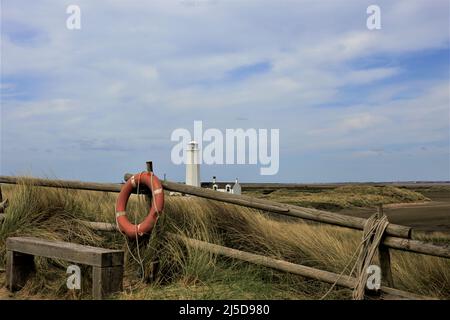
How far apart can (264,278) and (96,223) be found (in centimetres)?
231

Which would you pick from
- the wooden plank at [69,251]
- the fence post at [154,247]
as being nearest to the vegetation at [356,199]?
the fence post at [154,247]

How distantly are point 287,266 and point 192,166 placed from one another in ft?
24.9

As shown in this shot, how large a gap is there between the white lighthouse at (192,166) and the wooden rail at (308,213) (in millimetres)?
5801

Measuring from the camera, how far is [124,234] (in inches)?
222

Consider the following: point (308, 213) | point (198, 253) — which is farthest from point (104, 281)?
point (308, 213)

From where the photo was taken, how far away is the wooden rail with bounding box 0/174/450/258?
4387 mm

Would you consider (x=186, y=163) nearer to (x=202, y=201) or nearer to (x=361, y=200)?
(x=202, y=201)

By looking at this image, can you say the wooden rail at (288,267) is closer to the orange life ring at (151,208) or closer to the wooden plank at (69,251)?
the orange life ring at (151,208)

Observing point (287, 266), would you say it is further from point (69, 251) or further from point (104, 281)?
point (69, 251)

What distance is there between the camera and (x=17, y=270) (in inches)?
205

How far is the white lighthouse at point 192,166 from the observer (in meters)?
12.5

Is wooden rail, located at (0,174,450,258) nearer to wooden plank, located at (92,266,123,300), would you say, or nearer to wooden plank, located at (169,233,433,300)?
wooden plank, located at (169,233,433,300)

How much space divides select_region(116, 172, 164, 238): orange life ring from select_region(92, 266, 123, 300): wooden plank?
2.91ft
